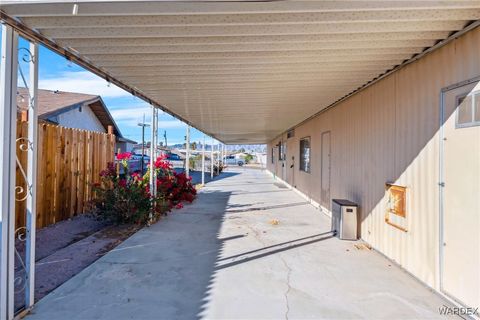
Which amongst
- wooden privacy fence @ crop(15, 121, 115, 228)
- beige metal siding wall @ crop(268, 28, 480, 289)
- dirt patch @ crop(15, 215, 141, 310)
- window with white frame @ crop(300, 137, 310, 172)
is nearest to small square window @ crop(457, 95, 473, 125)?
beige metal siding wall @ crop(268, 28, 480, 289)

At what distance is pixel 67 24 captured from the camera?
2688 mm

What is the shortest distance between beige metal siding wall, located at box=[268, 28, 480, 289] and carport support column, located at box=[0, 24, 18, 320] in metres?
4.13

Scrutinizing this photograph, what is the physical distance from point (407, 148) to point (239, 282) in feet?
8.91

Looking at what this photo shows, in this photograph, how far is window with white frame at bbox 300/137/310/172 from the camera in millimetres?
10117

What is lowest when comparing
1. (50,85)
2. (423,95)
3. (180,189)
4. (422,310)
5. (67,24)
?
(422,310)

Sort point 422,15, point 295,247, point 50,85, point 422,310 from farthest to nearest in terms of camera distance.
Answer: point 50,85
point 295,247
point 422,310
point 422,15

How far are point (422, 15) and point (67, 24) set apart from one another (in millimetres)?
3137

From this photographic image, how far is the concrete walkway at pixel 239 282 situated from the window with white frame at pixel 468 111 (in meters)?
1.81

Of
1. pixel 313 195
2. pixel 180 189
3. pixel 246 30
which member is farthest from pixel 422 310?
pixel 180 189

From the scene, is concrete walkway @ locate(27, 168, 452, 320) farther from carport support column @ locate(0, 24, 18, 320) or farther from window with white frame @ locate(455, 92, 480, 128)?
window with white frame @ locate(455, 92, 480, 128)

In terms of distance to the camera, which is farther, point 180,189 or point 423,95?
point 180,189

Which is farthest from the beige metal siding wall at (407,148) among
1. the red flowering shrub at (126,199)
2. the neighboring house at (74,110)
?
the neighboring house at (74,110)

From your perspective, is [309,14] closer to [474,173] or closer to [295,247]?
[474,173]

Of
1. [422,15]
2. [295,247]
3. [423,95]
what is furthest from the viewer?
[295,247]
